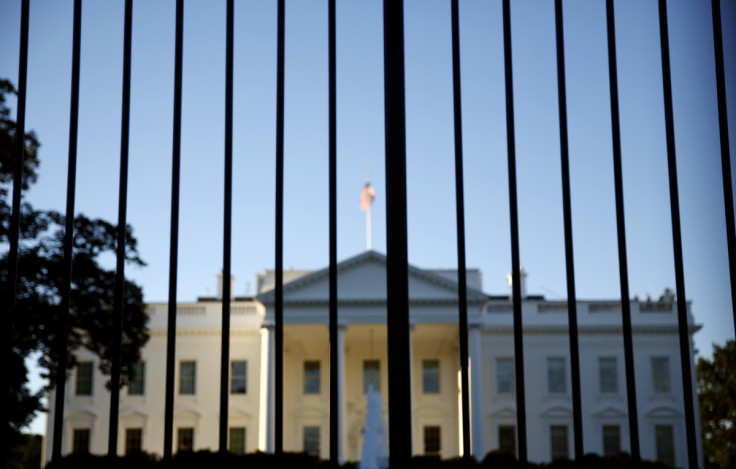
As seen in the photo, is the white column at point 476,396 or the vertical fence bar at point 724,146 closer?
the vertical fence bar at point 724,146

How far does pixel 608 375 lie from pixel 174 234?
41734 mm

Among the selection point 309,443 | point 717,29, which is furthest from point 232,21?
point 309,443

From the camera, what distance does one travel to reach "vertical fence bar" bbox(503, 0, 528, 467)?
2.25m

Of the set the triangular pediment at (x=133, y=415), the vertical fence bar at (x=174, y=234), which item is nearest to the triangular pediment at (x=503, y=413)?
the triangular pediment at (x=133, y=415)

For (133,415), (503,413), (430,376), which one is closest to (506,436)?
(503,413)

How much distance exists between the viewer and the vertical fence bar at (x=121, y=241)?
2.22 m

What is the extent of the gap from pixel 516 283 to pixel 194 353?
40.5 m

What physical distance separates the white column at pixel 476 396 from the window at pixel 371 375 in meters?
4.62

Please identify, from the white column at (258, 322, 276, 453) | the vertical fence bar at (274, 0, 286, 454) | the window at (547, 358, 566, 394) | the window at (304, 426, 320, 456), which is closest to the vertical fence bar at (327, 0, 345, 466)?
the vertical fence bar at (274, 0, 286, 454)

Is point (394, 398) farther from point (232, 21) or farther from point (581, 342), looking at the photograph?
point (581, 342)

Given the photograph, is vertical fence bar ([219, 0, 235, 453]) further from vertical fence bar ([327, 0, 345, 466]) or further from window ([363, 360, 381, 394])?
window ([363, 360, 381, 394])

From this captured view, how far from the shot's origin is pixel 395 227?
238 centimetres

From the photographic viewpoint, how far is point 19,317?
19.1 meters

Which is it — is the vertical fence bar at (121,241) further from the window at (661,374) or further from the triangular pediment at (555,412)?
the window at (661,374)
